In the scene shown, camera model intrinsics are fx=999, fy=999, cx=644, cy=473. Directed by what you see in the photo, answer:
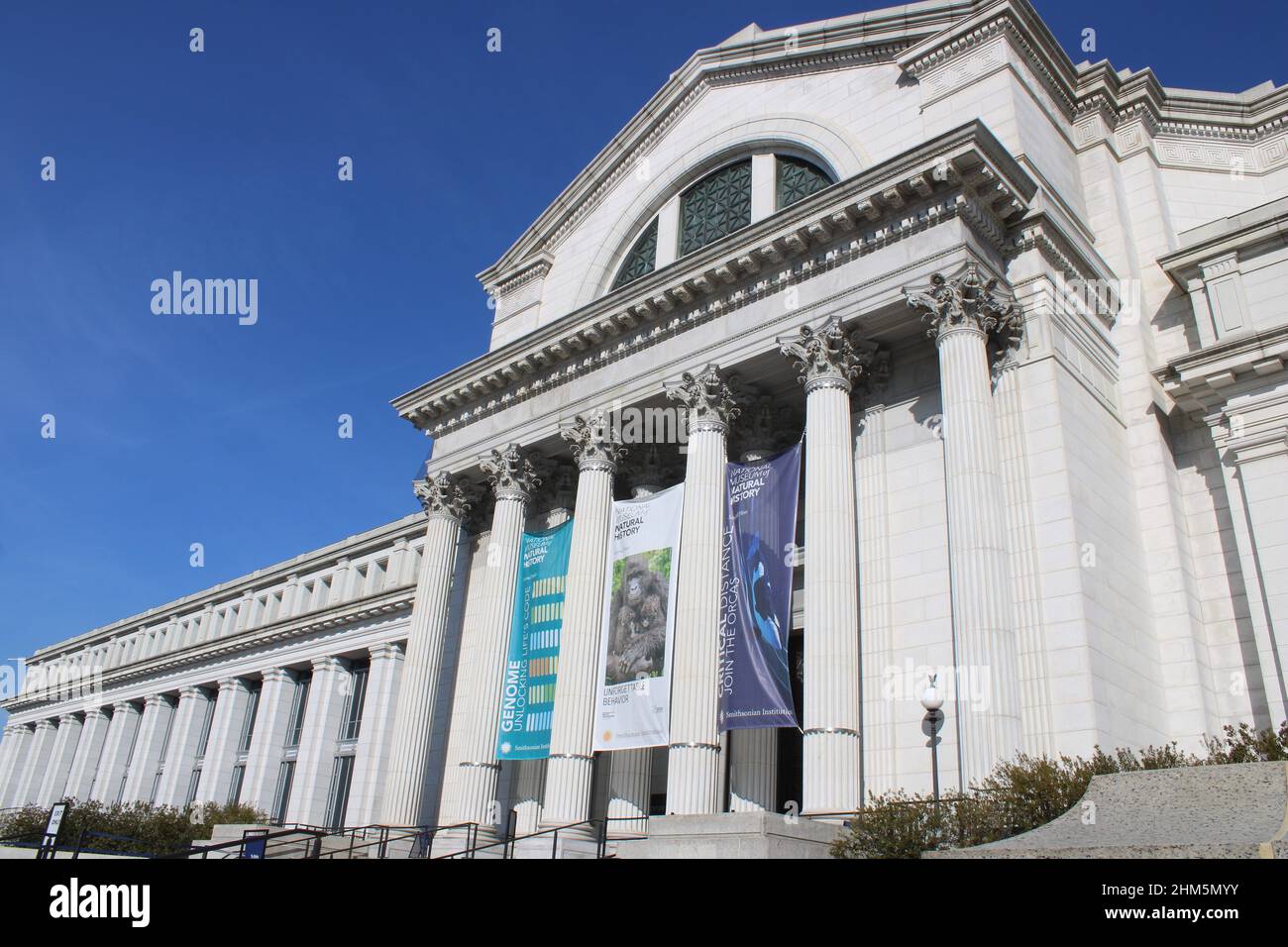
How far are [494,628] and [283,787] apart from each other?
953 inches

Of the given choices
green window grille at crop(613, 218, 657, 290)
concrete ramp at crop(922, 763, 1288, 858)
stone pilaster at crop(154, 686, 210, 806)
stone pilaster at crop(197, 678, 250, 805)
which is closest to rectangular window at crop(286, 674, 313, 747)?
stone pilaster at crop(197, 678, 250, 805)

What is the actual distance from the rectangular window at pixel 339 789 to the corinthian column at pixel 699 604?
2484cm

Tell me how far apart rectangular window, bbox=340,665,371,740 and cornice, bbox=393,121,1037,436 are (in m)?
18.9

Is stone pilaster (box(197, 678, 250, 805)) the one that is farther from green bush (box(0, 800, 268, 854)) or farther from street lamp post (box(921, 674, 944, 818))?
street lamp post (box(921, 674, 944, 818))

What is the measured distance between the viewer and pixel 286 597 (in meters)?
50.3

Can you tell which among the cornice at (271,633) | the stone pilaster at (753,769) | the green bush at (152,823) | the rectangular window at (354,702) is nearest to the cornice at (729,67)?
the cornice at (271,633)

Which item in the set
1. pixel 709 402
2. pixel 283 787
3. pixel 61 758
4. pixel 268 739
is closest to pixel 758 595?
pixel 709 402

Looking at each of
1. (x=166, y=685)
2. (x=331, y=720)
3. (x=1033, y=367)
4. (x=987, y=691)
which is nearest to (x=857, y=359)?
(x=1033, y=367)

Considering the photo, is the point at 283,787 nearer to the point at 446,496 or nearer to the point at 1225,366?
the point at 446,496

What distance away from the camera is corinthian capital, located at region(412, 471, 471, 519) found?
100 feet

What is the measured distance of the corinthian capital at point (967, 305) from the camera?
19.5 meters

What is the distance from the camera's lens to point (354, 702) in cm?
4397

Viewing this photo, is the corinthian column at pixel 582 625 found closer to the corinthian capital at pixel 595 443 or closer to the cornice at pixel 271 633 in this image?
the corinthian capital at pixel 595 443

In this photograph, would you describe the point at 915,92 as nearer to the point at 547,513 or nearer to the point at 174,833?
the point at 547,513
